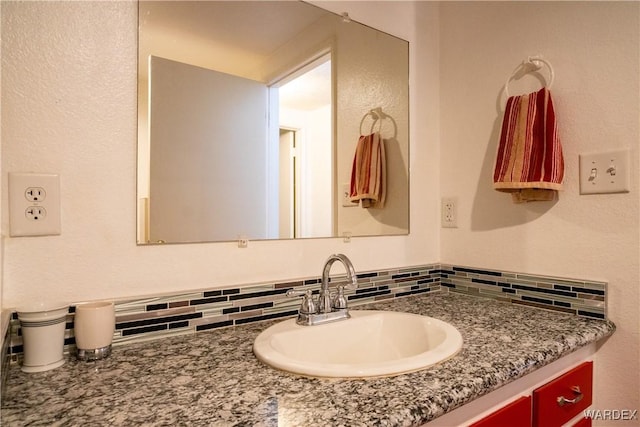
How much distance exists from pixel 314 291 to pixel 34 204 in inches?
27.0

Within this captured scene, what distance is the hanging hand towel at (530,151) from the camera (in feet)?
3.30

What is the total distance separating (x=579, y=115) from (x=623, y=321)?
1.87 ft

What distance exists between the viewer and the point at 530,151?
1037mm

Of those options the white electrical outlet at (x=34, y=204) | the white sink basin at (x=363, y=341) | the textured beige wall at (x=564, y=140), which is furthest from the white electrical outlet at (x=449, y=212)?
the white electrical outlet at (x=34, y=204)

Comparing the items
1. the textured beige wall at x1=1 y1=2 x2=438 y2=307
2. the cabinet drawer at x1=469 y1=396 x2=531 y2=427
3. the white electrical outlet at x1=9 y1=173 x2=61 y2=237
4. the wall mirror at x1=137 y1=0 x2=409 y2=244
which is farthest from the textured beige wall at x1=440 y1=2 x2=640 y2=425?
the white electrical outlet at x1=9 y1=173 x2=61 y2=237

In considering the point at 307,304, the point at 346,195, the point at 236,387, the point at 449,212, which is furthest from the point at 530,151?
the point at 236,387

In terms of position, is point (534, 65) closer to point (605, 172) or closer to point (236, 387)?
point (605, 172)

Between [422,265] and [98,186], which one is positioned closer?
[98,186]

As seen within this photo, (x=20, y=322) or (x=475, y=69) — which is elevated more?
(x=475, y=69)

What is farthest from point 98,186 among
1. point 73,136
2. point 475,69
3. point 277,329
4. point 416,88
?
point 475,69

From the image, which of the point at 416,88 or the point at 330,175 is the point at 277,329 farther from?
the point at 416,88

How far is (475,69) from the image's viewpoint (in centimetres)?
130

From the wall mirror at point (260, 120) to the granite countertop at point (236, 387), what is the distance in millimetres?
289

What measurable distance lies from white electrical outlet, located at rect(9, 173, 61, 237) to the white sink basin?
0.48 meters
